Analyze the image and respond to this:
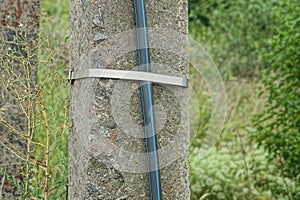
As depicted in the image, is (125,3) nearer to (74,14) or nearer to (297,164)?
(74,14)

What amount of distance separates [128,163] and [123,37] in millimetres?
400

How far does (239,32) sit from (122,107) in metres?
6.17

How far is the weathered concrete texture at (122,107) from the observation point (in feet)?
5.44

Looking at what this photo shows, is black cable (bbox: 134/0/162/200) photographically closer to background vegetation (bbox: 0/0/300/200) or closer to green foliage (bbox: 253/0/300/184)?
background vegetation (bbox: 0/0/300/200)

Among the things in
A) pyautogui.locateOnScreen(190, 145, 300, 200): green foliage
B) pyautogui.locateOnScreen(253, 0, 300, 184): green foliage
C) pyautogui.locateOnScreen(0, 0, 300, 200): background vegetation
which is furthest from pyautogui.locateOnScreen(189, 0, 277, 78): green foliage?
pyautogui.locateOnScreen(253, 0, 300, 184): green foliage

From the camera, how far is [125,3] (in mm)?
1695

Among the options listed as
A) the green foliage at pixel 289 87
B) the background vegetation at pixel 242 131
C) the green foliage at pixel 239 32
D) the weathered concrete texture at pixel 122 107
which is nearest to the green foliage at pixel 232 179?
the background vegetation at pixel 242 131

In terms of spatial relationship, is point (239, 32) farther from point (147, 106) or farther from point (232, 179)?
point (147, 106)

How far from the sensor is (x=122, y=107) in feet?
5.50

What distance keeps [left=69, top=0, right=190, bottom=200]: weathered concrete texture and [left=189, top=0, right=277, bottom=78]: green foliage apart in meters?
5.54

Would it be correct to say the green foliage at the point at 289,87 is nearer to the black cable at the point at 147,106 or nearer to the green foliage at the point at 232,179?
the green foliage at the point at 232,179

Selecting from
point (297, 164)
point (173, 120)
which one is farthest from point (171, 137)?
point (297, 164)

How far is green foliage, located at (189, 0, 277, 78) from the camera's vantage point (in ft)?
24.1

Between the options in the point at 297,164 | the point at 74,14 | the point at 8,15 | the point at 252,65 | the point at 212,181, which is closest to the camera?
the point at 74,14
